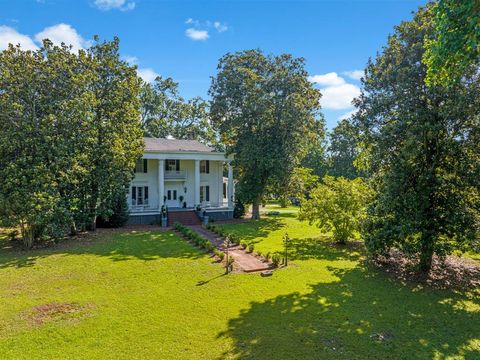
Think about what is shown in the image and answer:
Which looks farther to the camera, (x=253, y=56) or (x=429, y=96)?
(x=253, y=56)

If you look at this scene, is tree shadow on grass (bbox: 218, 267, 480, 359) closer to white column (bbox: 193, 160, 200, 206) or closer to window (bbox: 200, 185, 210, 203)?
white column (bbox: 193, 160, 200, 206)

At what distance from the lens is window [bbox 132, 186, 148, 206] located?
2730 cm

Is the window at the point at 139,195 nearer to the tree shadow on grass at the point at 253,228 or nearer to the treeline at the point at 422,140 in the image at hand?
the tree shadow on grass at the point at 253,228

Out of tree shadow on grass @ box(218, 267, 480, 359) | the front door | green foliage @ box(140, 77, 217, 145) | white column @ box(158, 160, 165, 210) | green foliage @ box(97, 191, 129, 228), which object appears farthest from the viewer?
green foliage @ box(140, 77, 217, 145)

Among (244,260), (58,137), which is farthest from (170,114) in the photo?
(244,260)

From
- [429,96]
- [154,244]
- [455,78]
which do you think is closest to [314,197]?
[429,96]

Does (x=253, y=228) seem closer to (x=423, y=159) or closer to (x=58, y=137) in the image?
(x=423, y=159)

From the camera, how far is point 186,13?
13531mm

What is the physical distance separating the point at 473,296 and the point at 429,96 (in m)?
7.21

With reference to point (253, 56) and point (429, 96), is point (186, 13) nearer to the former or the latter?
point (429, 96)

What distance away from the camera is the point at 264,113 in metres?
26.0

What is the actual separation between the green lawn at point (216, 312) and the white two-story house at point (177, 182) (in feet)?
42.5

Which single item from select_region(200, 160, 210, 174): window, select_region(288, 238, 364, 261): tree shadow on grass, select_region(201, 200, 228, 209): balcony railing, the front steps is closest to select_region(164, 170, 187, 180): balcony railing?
select_region(200, 160, 210, 174): window

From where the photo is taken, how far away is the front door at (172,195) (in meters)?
28.7
